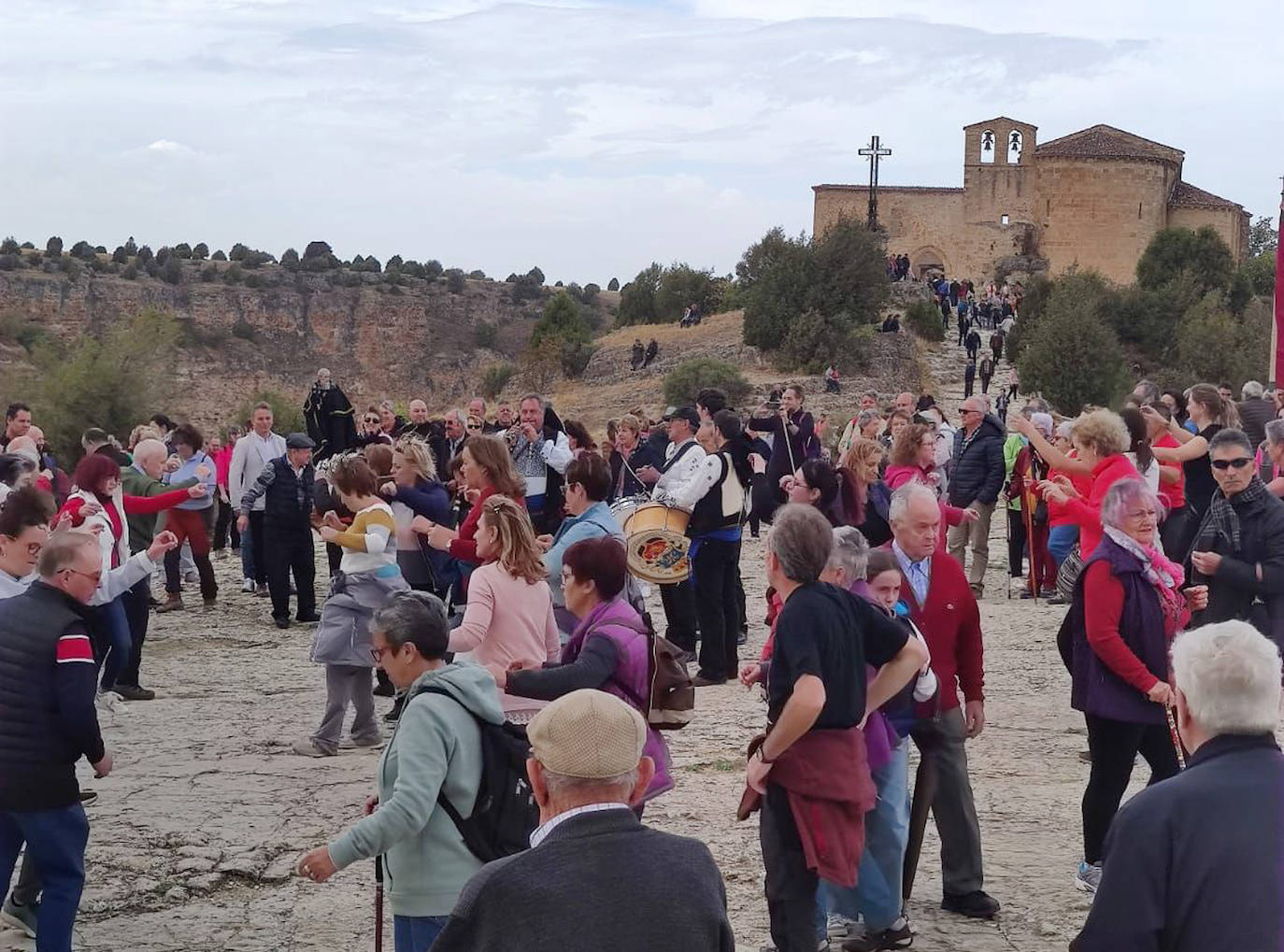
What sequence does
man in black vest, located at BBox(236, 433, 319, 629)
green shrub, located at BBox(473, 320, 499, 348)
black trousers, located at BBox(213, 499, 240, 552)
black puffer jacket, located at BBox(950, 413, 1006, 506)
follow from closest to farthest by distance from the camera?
man in black vest, located at BBox(236, 433, 319, 629) < black puffer jacket, located at BBox(950, 413, 1006, 506) < black trousers, located at BBox(213, 499, 240, 552) < green shrub, located at BBox(473, 320, 499, 348)

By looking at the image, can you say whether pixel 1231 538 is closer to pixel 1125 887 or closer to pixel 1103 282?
pixel 1125 887

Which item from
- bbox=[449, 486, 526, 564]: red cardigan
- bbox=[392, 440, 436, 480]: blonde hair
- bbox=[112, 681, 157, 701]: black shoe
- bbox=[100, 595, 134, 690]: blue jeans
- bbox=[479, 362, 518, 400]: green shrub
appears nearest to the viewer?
bbox=[449, 486, 526, 564]: red cardigan

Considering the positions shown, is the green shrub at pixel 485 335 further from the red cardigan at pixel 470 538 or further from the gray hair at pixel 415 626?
the gray hair at pixel 415 626

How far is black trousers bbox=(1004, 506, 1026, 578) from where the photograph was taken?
14.0 meters

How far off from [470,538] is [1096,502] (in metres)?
3.21

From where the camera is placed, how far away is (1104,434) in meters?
7.99

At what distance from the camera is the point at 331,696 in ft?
27.4

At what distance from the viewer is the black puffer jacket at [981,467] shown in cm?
1241

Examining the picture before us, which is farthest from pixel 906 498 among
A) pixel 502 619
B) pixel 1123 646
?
pixel 502 619

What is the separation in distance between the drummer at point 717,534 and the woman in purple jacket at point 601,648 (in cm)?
411

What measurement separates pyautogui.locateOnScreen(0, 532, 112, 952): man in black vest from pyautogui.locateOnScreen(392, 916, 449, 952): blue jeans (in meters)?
1.39

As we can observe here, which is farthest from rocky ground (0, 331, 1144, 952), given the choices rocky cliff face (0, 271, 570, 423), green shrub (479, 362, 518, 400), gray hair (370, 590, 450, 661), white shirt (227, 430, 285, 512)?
rocky cliff face (0, 271, 570, 423)

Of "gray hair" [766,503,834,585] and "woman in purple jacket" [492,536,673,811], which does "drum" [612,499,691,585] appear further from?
"gray hair" [766,503,834,585]

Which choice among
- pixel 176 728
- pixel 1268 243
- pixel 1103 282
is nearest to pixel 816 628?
pixel 176 728
